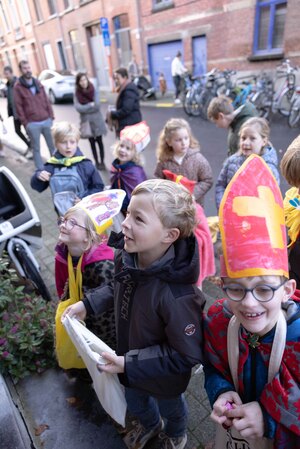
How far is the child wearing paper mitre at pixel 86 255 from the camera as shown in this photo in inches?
72.0

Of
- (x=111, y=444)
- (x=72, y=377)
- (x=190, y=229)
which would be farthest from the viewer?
(x=72, y=377)

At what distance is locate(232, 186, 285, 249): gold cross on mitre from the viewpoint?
942 mm

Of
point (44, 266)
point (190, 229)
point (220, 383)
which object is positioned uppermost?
point (190, 229)

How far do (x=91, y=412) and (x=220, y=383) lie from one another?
1203mm

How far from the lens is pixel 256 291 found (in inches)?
38.2

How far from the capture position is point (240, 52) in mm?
11766

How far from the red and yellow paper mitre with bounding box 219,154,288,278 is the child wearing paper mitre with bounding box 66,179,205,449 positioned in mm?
368

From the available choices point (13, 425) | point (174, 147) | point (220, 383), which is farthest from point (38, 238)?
point (220, 383)

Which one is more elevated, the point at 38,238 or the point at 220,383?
the point at 220,383

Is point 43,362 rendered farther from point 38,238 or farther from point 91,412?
point 38,238

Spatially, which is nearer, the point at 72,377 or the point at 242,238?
the point at 242,238

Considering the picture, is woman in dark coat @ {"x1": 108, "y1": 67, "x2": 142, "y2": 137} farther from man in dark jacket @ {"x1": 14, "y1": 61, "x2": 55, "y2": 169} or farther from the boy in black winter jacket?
the boy in black winter jacket

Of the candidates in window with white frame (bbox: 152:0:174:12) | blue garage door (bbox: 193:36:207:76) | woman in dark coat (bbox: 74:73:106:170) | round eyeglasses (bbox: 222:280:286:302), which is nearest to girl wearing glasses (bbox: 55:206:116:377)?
round eyeglasses (bbox: 222:280:286:302)

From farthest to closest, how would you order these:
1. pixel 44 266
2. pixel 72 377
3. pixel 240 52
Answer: pixel 240 52 < pixel 44 266 < pixel 72 377
